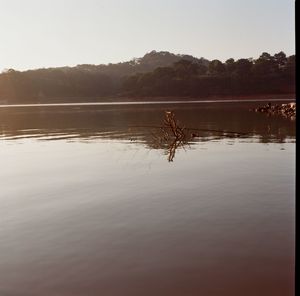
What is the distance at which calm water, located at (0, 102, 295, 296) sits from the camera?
5.95 m

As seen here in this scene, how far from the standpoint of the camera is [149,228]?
27.4 feet

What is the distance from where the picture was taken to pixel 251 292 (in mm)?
5527

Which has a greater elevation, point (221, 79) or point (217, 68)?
point (217, 68)

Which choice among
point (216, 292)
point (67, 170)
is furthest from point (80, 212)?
point (67, 170)

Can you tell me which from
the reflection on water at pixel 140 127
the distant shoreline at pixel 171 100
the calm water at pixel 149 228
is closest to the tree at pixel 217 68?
the distant shoreline at pixel 171 100

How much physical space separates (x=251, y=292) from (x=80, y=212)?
520 cm

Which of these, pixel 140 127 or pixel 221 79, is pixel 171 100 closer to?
pixel 221 79

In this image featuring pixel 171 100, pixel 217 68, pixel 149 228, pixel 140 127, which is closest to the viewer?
pixel 149 228

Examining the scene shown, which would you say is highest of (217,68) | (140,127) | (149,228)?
(217,68)

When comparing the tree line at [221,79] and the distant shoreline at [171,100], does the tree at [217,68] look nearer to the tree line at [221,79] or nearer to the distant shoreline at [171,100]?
the tree line at [221,79]

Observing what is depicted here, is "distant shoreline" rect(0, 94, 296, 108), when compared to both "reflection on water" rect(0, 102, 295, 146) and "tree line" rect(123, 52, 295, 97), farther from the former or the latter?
A: "reflection on water" rect(0, 102, 295, 146)

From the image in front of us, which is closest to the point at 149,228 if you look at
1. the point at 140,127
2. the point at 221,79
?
the point at 140,127

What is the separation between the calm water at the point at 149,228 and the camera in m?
5.95
